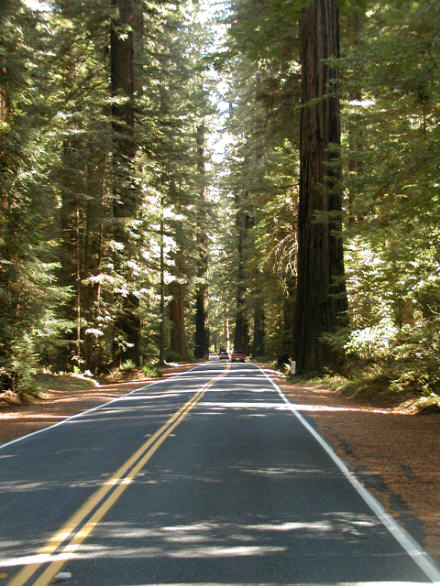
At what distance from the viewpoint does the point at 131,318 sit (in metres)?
31.3

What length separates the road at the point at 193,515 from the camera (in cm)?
490

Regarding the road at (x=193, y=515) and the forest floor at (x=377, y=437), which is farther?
the forest floor at (x=377, y=437)

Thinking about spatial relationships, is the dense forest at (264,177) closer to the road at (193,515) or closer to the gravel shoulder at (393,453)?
the gravel shoulder at (393,453)

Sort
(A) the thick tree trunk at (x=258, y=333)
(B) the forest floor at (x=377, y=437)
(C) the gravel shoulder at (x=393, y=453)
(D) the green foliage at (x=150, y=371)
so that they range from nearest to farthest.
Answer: (C) the gravel shoulder at (x=393, y=453), (B) the forest floor at (x=377, y=437), (D) the green foliage at (x=150, y=371), (A) the thick tree trunk at (x=258, y=333)

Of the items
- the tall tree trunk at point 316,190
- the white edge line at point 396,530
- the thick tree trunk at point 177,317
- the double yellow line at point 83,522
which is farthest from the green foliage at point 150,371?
the white edge line at point 396,530

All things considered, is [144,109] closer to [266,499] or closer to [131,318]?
[131,318]

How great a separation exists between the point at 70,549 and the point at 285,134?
1047 inches

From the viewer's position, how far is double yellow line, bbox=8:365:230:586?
4.91 m

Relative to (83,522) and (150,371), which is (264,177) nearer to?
(150,371)

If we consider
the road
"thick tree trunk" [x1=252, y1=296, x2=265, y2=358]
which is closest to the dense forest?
the road

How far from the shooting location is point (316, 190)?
75.3 feet

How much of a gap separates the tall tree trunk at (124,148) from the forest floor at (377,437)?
7.86m

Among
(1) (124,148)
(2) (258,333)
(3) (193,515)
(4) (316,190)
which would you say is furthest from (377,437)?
(2) (258,333)

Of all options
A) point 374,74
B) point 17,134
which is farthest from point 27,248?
point 374,74
